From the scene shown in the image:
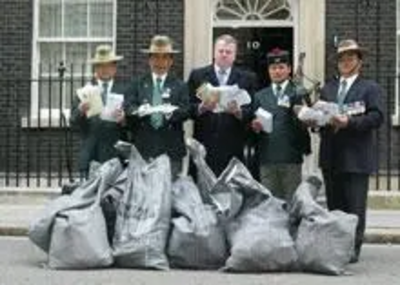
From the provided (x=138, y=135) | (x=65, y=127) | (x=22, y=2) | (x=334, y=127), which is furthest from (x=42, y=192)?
(x=334, y=127)

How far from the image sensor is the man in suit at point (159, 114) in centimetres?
959

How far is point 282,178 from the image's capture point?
9.67m

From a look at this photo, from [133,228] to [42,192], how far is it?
5.50 meters

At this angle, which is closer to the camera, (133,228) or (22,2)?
(133,228)

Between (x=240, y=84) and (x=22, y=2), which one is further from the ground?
(x=22, y=2)

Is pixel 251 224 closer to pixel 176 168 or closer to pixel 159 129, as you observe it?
pixel 176 168

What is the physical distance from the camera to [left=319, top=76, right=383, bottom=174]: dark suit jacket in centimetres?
958

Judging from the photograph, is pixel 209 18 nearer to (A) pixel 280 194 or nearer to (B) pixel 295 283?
(A) pixel 280 194

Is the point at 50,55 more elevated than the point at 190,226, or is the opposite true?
the point at 50,55

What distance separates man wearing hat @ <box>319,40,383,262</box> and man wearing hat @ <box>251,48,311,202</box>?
262 mm

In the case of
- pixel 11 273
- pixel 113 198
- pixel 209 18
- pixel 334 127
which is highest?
pixel 209 18

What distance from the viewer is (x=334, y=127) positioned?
9508 mm

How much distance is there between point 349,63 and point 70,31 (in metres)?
7.85

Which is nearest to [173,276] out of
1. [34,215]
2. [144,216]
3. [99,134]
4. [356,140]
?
[144,216]
